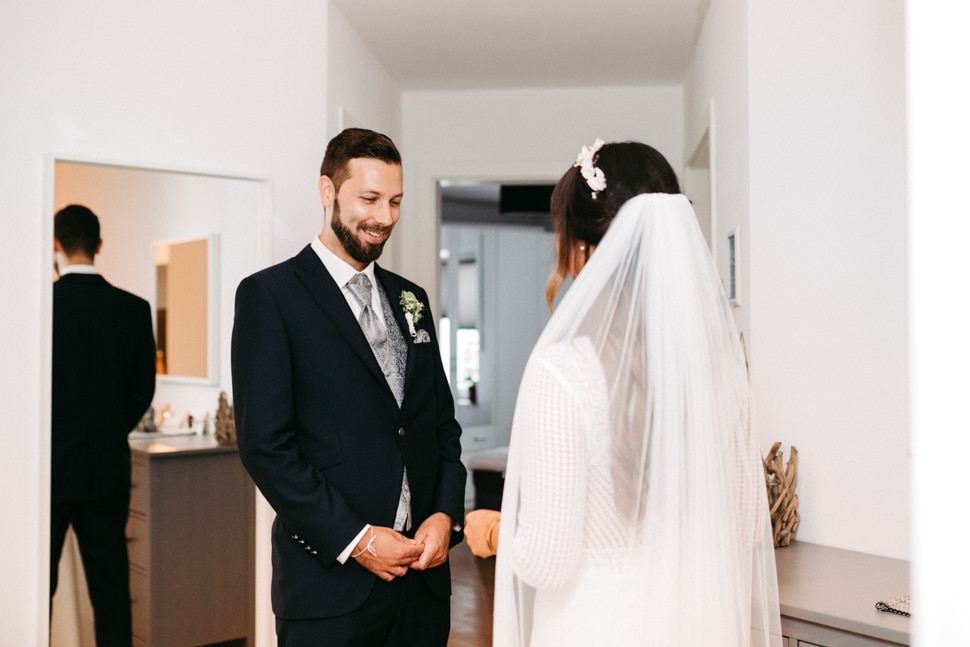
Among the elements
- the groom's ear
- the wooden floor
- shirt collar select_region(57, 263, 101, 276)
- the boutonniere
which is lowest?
the wooden floor

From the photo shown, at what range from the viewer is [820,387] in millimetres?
2473

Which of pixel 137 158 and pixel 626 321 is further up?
pixel 137 158

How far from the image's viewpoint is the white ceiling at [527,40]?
Result: 3.43 metres

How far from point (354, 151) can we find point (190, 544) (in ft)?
5.23

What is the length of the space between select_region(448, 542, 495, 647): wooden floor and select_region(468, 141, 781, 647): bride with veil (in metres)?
2.79

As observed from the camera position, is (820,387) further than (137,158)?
No

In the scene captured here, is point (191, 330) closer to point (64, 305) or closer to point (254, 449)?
point (64, 305)

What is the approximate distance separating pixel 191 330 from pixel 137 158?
0.61 meters

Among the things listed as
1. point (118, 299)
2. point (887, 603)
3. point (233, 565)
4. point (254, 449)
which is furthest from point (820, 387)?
point (118, 299)

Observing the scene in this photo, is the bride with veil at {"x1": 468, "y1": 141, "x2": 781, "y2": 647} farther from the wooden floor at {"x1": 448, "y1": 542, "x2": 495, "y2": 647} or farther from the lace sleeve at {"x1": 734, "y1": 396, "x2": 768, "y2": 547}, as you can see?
the wooden floor at {"x1": 448, "y1": 542, "x2": 495, "y2": 647}

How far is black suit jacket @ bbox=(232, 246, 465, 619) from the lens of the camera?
1.68 m

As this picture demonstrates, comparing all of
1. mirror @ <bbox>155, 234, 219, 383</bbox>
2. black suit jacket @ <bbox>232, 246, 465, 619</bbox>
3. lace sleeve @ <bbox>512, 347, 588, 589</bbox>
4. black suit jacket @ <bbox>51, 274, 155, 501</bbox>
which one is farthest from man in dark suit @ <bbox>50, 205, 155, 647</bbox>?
lace sleeve @ <bbox>512, 347, 588, 589</bbox>

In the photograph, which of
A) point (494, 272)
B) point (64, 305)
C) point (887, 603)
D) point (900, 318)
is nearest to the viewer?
point (887, 603)

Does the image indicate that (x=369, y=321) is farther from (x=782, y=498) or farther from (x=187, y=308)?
(x=782, y=498)
